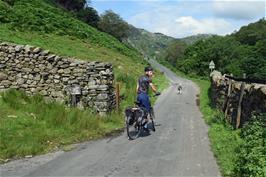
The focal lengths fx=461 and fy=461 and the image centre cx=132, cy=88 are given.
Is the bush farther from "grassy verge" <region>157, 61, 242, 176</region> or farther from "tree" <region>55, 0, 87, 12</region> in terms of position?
"tree" <region>55, 0, 87, 12</region>

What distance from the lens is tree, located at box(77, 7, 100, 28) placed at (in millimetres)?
86781

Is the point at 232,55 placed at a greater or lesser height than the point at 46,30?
greater

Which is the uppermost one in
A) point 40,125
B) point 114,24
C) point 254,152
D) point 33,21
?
point 114,24

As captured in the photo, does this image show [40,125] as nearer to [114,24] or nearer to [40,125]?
[40,125]

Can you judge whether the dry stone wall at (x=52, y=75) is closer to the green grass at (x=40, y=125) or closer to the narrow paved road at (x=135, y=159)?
the green grass at (x=40, y=125)

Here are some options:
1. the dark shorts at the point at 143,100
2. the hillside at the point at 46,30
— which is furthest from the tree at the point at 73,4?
the dark shorts at the point at 143,100

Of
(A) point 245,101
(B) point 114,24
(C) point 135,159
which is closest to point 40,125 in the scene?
(C) point 135,159

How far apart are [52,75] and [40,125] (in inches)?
160

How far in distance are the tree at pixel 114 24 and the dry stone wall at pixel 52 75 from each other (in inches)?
3664

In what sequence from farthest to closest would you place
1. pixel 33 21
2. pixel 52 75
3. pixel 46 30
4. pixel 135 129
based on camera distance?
1. pixel 46 30
2. pixel 33 21
3. pixel 52 75
4. pixel 135 129

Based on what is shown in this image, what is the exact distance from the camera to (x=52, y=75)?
1659 cm

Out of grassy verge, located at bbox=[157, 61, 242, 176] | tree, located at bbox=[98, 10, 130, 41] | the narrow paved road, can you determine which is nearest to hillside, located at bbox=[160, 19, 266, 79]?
tree, located at bbox=[98, 10, 130, 41]

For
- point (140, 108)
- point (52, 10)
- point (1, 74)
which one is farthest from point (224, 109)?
point (52, 10)

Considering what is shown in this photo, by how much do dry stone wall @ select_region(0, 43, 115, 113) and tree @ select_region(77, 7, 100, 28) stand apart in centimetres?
6959
